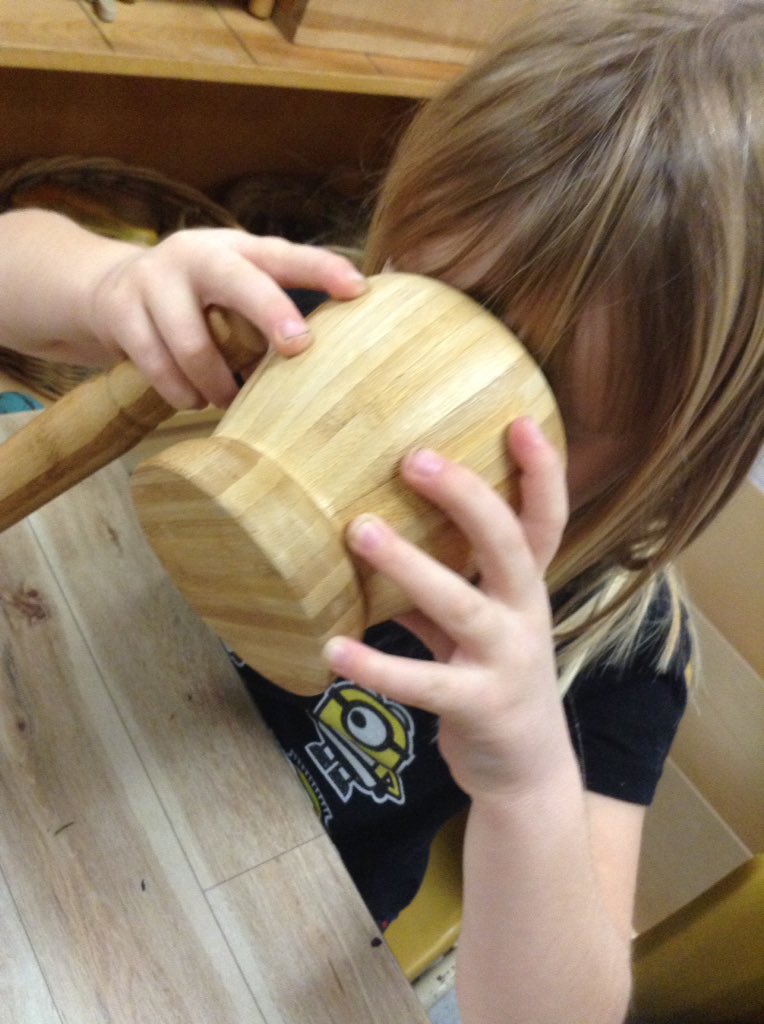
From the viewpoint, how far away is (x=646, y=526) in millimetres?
603

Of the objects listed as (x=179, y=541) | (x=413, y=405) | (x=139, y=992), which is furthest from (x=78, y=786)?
(x=413, y=405)

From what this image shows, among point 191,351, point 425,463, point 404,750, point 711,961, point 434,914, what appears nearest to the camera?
point 425,463

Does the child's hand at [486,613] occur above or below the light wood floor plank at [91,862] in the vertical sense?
above

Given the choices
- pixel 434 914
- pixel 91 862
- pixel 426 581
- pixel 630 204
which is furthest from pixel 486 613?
pixel 434 914

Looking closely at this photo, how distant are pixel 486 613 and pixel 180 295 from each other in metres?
0.25

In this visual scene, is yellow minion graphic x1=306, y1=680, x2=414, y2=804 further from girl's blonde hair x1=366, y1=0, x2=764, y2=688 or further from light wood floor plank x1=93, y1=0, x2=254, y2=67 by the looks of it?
light wood floor plank x1=93, y1=0, x2=254, y2=67

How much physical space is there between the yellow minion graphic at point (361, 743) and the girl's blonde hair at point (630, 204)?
313 mm

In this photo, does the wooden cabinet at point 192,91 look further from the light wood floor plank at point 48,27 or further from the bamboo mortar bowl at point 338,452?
the bamboo mortar bowl at point 338,452

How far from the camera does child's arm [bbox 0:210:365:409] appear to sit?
436 millimetres

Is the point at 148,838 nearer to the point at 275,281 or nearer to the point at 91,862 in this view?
the point at 91,862

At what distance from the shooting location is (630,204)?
424 millimetres

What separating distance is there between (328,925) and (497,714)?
0.22m

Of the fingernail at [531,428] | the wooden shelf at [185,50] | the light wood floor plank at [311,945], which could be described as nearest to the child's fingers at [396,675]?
the fingernail at [531,428]

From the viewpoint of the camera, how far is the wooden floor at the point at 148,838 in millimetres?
499
